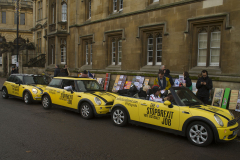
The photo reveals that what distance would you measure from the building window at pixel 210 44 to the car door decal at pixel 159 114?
5792 millimetres

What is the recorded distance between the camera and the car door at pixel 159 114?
5984 mm

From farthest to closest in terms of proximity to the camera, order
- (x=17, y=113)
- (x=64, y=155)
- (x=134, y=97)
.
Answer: (x=17, y=113)
(x=134, y=97)
(x=64, y=155)

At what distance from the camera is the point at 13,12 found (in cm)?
4762

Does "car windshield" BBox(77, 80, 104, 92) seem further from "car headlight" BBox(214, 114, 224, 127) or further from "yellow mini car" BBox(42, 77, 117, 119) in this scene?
"car headlight" BBox(214, 114, 224, 127)

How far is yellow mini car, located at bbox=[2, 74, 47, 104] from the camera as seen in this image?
11.1 m

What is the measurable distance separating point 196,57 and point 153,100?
19.1 ft

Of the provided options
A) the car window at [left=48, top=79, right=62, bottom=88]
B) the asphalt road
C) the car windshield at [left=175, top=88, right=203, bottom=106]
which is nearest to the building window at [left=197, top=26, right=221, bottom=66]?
the car windshield at [left=175, top=88, right=203, bottom=106]

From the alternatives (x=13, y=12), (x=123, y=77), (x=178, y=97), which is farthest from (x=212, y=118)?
(x=13, y=12)

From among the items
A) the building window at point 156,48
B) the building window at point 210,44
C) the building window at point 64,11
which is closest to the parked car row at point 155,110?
the building window at point 210,44

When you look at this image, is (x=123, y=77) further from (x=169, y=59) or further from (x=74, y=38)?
(x=74, y=38)

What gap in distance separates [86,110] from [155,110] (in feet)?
9.74

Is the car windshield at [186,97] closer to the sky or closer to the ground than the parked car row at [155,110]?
closer to the sky

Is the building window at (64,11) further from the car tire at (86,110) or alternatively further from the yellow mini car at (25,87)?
the car tire at (86,110)

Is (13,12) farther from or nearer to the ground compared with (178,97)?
farther from the ground
